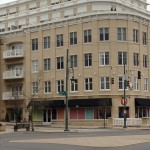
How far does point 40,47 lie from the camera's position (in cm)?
6550

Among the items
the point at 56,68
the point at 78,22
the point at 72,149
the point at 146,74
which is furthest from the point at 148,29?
the point at 72,149

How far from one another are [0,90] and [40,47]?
11.3m

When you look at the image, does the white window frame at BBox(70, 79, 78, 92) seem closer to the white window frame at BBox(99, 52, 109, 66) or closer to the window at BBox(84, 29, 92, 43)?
the white window frame at BBox(99, 52, 109, 66)

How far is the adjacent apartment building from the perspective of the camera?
192 ft

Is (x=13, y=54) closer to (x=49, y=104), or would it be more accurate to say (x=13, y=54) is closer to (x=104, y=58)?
(x=49, y=104)

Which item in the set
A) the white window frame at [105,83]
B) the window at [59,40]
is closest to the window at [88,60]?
the white window frame at [105,83]

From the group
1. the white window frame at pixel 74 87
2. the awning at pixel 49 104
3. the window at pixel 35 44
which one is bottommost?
the awning at pixel 49 104

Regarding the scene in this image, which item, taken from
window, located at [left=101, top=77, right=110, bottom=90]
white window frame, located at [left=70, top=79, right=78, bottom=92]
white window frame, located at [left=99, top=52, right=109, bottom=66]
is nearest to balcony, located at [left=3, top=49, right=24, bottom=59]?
white window frame, located at [left=70, top=79, right=78, bottom=92]

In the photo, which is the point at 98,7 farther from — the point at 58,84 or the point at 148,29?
the point at 58,84

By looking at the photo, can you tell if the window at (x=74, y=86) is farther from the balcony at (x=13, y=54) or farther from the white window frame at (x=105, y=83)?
the balcony at (x=13, y=54)

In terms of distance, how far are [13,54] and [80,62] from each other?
1320cm

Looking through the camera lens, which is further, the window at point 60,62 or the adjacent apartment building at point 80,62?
the window at point 60,62

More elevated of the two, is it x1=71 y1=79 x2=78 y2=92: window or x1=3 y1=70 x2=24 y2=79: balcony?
x1=3 y1=70 x2=24 y2=79: balcony

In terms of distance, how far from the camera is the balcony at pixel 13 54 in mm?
67688
